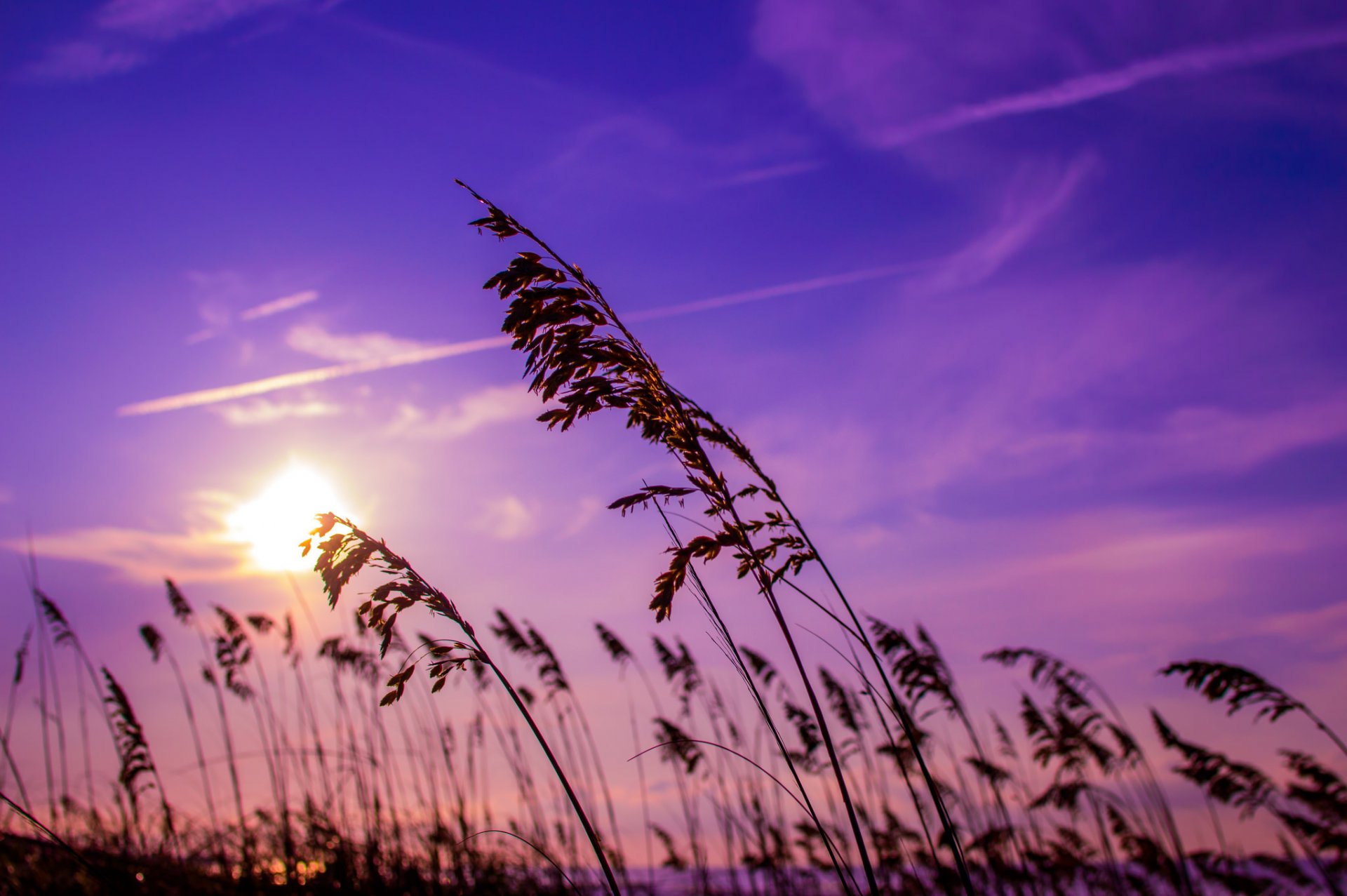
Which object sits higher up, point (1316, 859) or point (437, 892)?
point (437, 892)

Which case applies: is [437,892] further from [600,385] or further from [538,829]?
[600,385]

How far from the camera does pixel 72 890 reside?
5430mm

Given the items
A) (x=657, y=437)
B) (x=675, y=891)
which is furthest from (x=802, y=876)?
(x=657, y=437)

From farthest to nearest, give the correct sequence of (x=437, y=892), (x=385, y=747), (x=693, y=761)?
(x=385, y=747)
(x=693, y=761)
(x=437, y=892)

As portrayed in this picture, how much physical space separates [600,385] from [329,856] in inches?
216

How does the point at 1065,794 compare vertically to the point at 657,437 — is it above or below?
below

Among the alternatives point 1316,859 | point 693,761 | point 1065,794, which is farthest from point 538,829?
point 1316,859

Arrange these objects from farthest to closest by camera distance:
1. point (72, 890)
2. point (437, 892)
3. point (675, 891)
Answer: point (675, 891)
point (437, 892)
point (72, 890)

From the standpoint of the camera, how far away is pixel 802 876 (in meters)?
9.36

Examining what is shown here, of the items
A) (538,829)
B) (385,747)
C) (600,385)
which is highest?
(600,385)

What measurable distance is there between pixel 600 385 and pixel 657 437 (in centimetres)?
27

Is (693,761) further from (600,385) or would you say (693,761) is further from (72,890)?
(600,385)

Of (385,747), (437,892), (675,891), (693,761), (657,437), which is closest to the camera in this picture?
(657,437)

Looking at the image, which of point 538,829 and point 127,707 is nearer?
point 127,707
